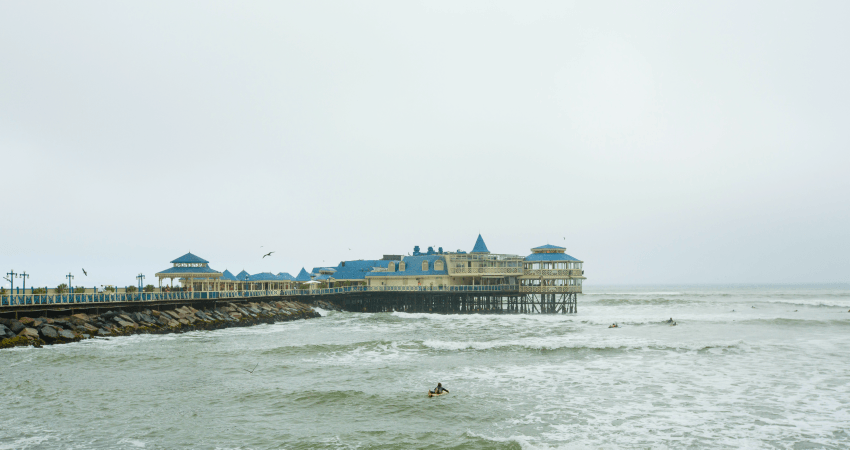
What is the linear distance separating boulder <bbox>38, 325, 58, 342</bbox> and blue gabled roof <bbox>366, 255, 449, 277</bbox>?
43.2m

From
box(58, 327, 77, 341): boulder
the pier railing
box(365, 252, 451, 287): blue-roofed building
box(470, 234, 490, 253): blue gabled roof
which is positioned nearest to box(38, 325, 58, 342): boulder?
box(58, 327, 77, 341): boulder

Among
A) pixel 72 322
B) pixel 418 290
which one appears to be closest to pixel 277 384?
pixel 72 322

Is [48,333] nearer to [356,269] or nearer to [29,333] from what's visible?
[29,333]

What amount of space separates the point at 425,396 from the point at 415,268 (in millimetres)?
52847

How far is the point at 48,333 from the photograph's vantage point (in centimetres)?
3462

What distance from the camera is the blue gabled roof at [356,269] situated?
83.8 meters

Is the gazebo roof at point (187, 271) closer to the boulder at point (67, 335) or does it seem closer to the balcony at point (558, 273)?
the boulder at point (67, 335)

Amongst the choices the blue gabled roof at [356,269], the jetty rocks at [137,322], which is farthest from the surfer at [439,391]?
the blue gabled roof at [356,269]

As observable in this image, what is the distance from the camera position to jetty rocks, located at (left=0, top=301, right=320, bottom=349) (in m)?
34.1

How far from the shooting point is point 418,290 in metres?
68.4

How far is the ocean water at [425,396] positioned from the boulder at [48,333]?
79.9 inches

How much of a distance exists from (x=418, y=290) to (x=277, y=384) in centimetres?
4557

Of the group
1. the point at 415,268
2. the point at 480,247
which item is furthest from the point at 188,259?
the point at 480,247

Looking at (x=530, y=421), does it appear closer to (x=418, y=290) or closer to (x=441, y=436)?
(x=441, y=436)
